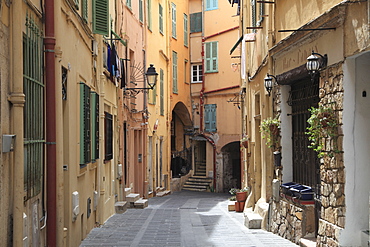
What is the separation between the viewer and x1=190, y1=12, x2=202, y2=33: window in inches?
1273

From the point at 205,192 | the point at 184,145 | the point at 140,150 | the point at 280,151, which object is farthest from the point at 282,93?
the point at 184,145

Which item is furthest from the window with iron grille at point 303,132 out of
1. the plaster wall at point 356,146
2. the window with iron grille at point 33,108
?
the window with iron grille at point 33,108

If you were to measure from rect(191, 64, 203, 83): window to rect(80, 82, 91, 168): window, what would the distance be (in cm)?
2179

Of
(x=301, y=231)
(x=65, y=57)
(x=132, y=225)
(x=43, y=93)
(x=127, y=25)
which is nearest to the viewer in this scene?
(x=43, y=93)

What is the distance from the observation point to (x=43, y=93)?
6984 millimetres

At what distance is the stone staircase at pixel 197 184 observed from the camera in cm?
2970

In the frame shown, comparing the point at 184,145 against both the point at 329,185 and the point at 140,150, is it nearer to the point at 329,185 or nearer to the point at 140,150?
Answer: the point at 140,150

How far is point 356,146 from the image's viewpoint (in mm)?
7297

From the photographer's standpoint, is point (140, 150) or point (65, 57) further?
point (140, 150)

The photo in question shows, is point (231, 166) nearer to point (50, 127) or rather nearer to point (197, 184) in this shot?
point (197, 184)

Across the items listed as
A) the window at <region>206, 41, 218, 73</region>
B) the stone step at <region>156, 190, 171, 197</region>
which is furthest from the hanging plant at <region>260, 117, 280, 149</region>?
the window at <region>206, 41, 218, 73</region>

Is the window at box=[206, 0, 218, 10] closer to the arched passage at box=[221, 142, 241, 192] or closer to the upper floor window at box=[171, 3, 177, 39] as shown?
the upper floor window at box=[171, 3, 177, 39]

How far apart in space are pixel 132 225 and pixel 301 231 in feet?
15.4

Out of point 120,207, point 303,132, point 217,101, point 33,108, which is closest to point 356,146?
point 303,132
